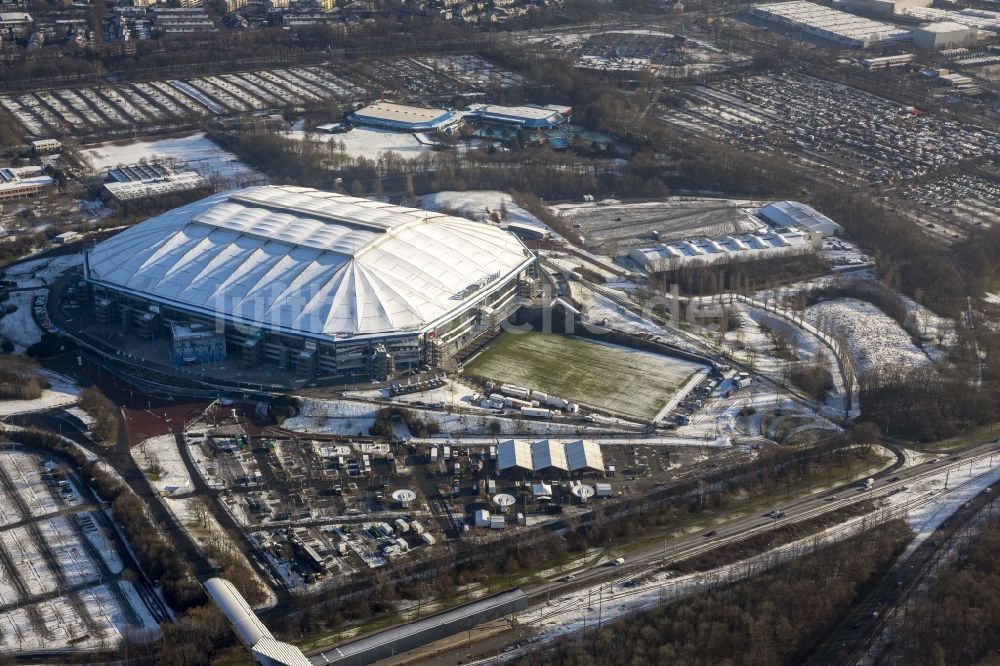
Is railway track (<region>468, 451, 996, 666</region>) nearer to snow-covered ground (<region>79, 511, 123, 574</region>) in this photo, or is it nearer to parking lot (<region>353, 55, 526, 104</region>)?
snow-covered ground (<region>79, 511, 123, 574</region>)

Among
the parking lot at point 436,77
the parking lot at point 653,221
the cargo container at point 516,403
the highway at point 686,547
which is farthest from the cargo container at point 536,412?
the parking lot at point 436,77

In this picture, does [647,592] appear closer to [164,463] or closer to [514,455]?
[514,455]

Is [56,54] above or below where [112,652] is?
above

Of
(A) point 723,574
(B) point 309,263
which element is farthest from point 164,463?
(A) point 723,574

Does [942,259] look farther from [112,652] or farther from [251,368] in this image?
[112,652]

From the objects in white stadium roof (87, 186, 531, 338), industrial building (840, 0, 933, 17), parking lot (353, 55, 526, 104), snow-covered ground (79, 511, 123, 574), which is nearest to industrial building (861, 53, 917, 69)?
industrial building (840, 0, 933, 17)

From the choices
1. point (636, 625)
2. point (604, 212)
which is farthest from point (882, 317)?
point (636, 625)
